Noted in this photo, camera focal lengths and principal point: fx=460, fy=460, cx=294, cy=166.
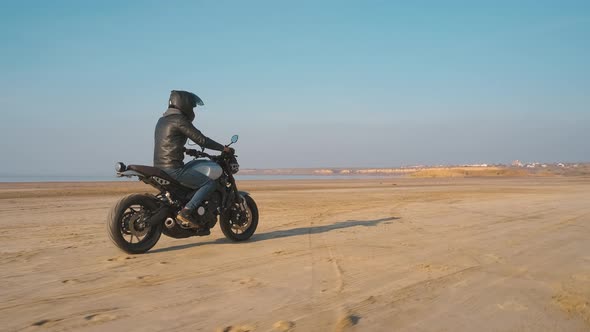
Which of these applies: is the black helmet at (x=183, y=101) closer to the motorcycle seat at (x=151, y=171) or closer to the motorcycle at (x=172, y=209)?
the motorcycle at (x=172, y=209)

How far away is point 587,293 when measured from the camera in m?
3.79

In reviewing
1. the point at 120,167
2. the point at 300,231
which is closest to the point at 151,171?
the point at 120,167

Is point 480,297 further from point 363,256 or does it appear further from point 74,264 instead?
point 74,264

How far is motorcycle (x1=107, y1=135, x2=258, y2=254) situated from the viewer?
18.4ft

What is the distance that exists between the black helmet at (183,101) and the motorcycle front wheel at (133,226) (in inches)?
50.8

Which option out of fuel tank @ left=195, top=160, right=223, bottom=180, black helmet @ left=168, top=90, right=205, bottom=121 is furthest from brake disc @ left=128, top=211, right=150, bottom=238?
black helmet @ left=168, top=90, right=205, bottom=121

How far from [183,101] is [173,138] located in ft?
1.75

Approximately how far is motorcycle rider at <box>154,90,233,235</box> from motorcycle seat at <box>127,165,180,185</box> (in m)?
0.07

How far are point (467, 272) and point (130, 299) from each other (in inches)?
125

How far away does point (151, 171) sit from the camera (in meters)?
5.71

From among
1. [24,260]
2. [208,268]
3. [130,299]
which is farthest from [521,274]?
[24,260]

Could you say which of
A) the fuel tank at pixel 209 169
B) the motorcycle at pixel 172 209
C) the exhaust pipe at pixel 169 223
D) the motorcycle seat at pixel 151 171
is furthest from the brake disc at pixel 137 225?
the fuel tank at pixel 209 169

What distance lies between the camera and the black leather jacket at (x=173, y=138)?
6.02 meters

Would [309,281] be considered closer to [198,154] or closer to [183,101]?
[198,154]
